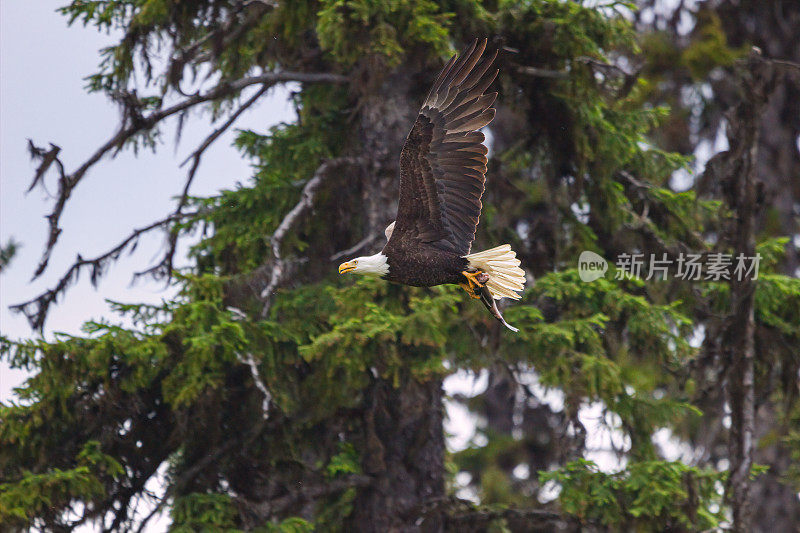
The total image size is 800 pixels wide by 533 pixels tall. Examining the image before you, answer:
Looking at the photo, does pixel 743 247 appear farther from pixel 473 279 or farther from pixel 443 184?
pixel 443 184

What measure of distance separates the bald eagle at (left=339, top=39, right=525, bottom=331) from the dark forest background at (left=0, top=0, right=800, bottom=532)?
107 cm

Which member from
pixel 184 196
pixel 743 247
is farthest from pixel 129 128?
pixel 743 247

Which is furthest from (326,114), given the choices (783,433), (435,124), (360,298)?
(783,433)

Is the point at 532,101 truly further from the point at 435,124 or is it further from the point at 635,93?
the point at 435,124

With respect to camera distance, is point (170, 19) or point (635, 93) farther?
point (635, 93)

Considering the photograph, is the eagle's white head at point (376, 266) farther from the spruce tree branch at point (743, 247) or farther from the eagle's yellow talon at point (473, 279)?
the spruce tree branch at point (743, 247)

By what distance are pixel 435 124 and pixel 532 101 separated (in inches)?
112

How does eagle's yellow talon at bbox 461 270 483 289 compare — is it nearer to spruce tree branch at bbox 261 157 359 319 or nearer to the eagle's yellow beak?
the eagle's yellow beak

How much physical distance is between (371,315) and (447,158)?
1.53 metres

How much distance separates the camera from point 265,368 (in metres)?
7.94

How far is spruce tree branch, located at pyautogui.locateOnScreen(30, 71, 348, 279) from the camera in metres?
8.39

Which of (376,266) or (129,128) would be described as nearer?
(376,266)

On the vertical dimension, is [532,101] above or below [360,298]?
above

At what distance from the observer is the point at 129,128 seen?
8508mm
